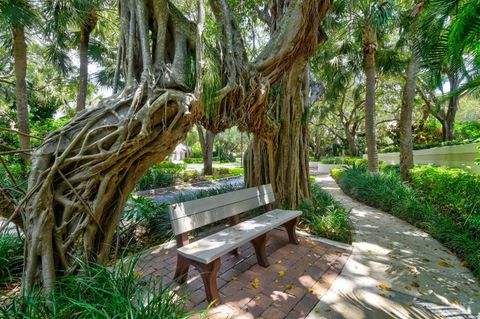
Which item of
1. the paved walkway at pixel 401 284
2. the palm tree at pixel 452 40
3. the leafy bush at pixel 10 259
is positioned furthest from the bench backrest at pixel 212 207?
the palm tree at pixel 452 40

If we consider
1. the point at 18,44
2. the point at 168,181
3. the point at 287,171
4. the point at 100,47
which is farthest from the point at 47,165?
the point at 168,181

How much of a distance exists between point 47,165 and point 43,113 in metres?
14.0

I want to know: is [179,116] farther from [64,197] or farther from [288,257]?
[288,257]

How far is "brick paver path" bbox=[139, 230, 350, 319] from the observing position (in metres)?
2.15

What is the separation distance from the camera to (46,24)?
5992mm

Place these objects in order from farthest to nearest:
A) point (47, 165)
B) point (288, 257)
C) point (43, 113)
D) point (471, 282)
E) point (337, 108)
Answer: point (337, 108), point (43, 113), point (288, 257), point (471, 282), point (47, 165)

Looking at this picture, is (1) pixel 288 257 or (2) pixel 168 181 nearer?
(1) pixel 288 257

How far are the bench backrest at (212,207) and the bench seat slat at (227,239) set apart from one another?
0.82 ft

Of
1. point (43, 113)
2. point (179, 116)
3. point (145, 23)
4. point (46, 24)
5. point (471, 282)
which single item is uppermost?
point (46, 24)

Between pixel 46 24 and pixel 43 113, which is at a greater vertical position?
pixel 46 24

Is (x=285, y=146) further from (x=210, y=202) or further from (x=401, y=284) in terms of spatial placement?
(x=401, y=284)

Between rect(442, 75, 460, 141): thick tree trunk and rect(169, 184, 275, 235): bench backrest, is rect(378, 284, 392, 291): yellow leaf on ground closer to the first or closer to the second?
rect(169, 184, 275, 235): bench backrest

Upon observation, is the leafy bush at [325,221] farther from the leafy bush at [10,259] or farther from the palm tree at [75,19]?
the palm tree at [75,19]

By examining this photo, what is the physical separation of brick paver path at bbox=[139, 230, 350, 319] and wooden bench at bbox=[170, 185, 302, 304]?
0.15m
